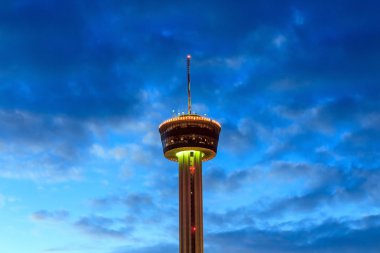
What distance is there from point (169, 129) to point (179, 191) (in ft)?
67.4

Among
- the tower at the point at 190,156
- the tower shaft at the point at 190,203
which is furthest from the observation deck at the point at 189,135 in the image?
the tower shaft at the point at 190,203

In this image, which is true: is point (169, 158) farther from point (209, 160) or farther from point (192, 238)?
point (192, 238)

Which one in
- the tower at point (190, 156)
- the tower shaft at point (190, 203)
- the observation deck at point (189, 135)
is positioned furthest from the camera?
the observation deck at point (189, 135)

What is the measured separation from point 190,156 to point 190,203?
1601cm

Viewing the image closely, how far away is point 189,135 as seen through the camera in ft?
615

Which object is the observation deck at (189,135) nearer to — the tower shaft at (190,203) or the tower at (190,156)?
the tower at (190,156)

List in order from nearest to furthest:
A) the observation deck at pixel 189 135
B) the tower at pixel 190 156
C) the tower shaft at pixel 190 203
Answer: the tower shaft at pixel 190 203 < the tower at pixel 190 156 < the observation deck at pixel 189 135

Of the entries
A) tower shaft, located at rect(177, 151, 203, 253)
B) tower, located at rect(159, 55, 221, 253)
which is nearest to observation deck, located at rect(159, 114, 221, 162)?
tower, located at rect(159, 55, 221, 253)

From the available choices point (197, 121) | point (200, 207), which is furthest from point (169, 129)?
point (200, 207)

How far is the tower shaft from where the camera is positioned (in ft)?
580

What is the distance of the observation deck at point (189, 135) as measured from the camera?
187 m

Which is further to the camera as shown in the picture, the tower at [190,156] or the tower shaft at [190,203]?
the tower at [190,156]

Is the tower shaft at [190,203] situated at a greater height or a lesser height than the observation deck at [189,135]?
lesser

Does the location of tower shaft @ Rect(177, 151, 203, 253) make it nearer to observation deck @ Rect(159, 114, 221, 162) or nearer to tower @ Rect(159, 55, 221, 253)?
tower @ Rect(159, 55, 221, 253)
